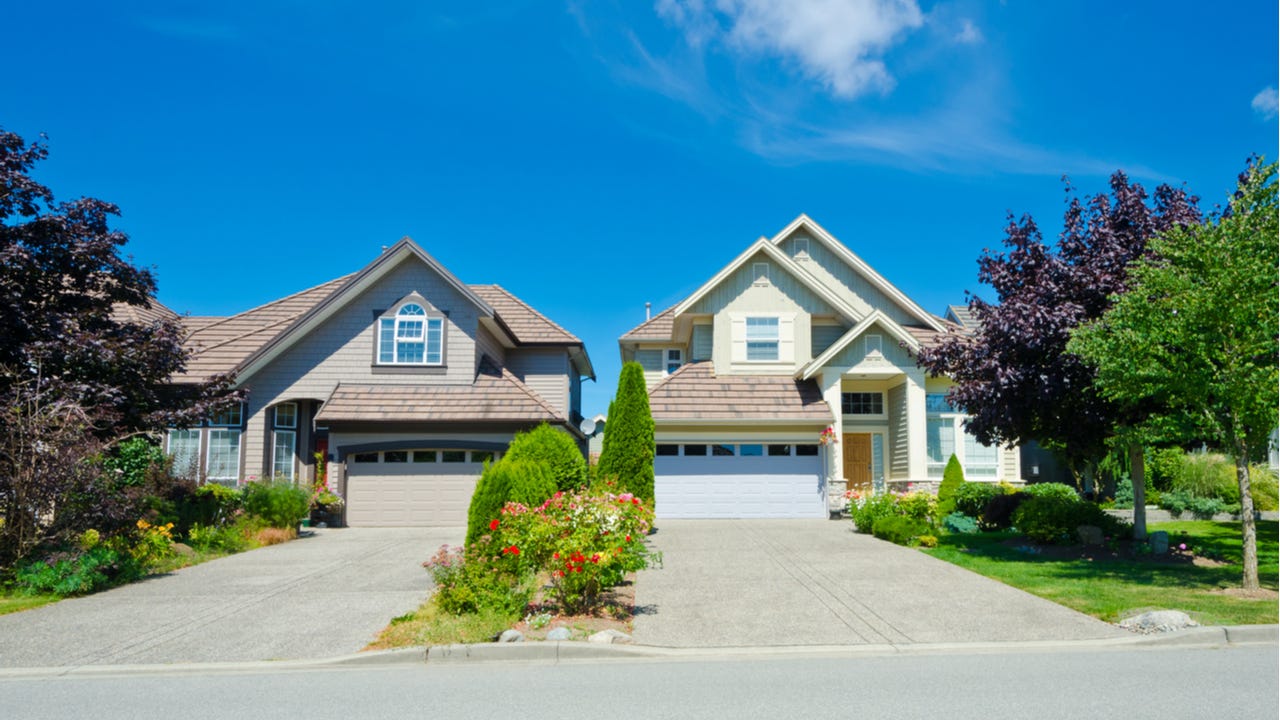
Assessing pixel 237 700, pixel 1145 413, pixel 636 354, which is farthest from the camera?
pixel 636 354

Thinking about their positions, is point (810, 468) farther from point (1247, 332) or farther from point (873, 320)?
point (1247, 332)

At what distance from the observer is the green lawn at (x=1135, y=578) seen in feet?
31.2

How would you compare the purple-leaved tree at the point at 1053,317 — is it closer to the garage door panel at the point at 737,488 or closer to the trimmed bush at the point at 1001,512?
the trimmed bush at the point at 1001,512

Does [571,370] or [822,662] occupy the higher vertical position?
[571,370]

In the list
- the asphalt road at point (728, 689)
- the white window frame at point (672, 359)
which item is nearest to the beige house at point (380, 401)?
the white window frame at point (672, 359)

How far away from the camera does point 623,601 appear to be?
34.1ft

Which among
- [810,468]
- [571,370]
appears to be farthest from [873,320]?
[571,370]

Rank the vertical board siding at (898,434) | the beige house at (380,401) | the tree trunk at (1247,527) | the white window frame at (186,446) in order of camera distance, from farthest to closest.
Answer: the vertical board siding at (898,434), the beige house at (380,401), the white window frame at (186,446), the tree trunk at (1247,527)

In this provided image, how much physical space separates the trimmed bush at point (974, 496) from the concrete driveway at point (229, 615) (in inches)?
547

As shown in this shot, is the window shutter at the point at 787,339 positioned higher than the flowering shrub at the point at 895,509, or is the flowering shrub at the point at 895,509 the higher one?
the window shutter at the point at 787,339

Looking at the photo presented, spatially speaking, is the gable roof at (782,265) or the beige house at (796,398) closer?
the beige house at (796,398)

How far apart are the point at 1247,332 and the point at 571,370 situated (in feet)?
71.2

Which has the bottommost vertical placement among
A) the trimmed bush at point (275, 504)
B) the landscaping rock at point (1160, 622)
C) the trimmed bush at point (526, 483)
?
the landscaping rock at point (1160, 622)

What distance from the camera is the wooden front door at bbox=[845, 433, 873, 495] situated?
83.9 ft
